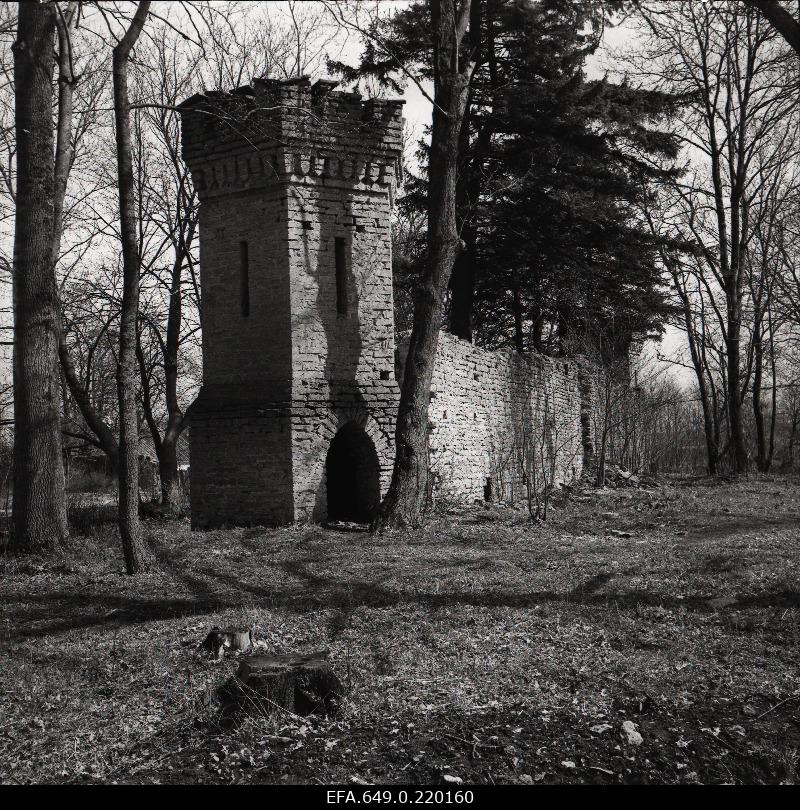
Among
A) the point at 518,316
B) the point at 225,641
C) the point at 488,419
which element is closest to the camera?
the point at 225,641

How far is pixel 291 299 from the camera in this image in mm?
12367

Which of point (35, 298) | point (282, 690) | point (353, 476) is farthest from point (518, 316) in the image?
point (282, 690)

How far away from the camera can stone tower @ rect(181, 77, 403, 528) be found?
487 inches

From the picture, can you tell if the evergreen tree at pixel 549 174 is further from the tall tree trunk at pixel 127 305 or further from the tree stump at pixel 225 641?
the tree stump at pixel 225 641

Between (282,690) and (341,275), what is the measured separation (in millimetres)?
9256

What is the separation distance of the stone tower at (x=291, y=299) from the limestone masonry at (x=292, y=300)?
23 mm

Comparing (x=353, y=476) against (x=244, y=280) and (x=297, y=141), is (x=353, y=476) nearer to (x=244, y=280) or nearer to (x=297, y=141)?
(x=244, y=280)

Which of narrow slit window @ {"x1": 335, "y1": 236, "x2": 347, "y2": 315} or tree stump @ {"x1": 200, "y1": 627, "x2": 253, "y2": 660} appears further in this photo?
narrow slit window @ {"x1": 335, "y1": 236, "x2": 347, "y2": 315}

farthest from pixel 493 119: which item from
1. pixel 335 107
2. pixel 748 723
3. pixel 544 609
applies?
pixel 748 723

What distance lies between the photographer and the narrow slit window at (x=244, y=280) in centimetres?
1288

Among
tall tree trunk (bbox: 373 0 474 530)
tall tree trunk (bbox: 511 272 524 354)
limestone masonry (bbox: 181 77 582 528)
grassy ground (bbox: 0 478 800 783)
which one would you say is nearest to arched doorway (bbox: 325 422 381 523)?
limestone masonry (bbox: 181 77 582 528)

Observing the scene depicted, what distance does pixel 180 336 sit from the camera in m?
20.6

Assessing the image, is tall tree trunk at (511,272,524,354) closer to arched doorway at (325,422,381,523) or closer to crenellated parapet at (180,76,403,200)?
crenellated parapet at (180,76,403,200)

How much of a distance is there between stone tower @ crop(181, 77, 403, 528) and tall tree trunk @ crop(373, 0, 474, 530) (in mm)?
1270
